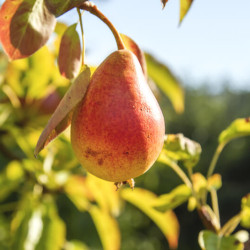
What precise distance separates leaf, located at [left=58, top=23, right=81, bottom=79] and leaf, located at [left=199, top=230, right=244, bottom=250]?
232 millimetres

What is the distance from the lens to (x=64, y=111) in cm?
36

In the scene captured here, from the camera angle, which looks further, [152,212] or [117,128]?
[152,212]

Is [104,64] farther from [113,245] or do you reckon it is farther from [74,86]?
[113,245]

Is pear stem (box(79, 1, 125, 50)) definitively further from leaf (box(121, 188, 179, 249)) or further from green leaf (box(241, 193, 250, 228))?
leaf (box(121, 188, 179, 249))

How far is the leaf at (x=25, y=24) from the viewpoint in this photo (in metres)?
0.38

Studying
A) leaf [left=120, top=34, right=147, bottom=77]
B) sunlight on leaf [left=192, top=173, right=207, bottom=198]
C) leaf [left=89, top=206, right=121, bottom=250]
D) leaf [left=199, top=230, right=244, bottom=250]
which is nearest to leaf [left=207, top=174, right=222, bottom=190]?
sunlight on leaf [left=192, top=173, right=207, bottom=198]

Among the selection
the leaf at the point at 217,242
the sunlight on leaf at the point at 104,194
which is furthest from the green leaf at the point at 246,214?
the sunlight on leaf at the point at 104,194

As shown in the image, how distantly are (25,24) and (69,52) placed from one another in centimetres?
9

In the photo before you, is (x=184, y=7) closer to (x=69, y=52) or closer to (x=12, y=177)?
(x=69, y=52)

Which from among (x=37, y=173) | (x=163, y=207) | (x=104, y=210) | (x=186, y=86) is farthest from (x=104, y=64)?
(x=186, y=86)

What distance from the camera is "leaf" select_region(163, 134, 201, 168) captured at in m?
0.53

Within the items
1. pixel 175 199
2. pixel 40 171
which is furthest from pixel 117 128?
pixel 40 171

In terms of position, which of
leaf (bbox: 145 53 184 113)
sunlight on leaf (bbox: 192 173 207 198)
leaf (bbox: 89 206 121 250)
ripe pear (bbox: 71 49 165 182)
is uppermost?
ripe pear (bbox: 71 49 165 182)

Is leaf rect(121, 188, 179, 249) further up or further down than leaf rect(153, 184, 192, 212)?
further down
